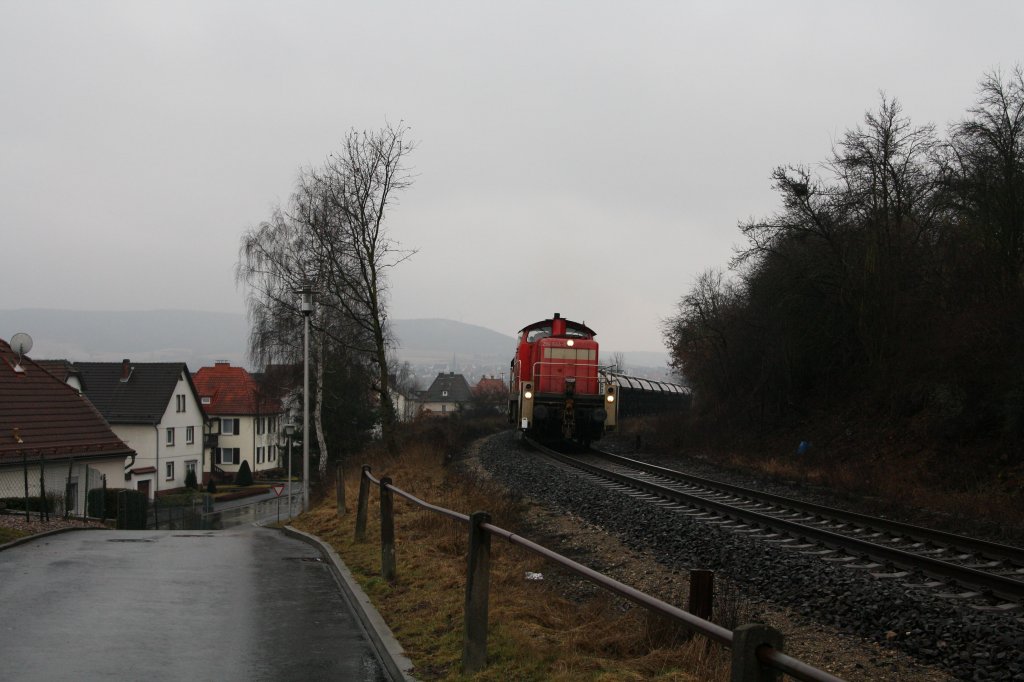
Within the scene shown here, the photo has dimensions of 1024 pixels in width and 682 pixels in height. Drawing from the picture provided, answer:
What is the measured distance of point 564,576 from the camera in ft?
31.3

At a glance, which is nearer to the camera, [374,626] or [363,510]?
[374,626]

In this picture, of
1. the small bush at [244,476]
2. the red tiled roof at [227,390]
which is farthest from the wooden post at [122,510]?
the red tiled roof at [227,390]

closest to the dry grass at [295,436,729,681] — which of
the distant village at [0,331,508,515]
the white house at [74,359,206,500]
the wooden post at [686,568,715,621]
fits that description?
the wooden post at [686,568,715,621]

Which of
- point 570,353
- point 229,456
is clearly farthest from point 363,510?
point 229,456

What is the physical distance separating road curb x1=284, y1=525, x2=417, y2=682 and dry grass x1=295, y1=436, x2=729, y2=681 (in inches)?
3.5

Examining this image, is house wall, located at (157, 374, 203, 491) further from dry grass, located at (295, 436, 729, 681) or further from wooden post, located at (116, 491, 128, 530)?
dry grass, located at (295, 436, 729, 681)

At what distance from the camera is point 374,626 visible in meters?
7.01

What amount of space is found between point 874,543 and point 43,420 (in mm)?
24306

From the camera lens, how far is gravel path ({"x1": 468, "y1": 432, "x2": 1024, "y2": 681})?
6.47 meters

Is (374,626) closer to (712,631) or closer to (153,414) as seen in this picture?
(712,631)

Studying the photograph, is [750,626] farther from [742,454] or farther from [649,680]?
[742,454]

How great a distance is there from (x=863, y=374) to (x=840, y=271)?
3.00 metres

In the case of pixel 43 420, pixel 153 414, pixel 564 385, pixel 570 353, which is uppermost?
pixel 570 353

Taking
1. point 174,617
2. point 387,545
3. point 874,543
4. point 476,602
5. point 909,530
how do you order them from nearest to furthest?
point 476,602 → point 174,617 → point 387,545 → point 874,543 → point 909,530
